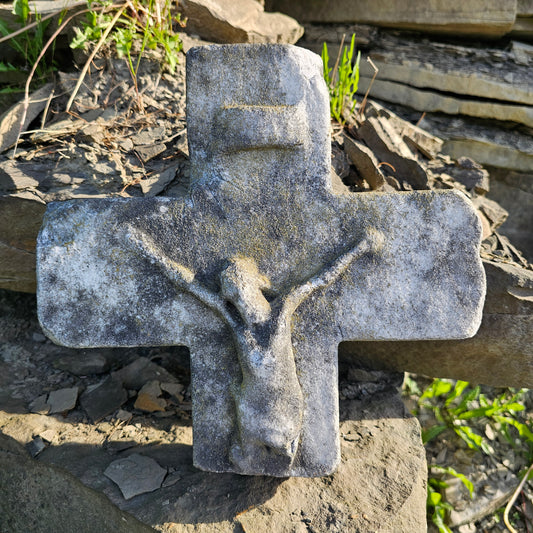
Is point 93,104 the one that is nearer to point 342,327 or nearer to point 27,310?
point 27,310

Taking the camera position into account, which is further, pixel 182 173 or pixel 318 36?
pixel 318 36

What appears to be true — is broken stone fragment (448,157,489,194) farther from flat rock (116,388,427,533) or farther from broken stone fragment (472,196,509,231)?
flat rock (116,388,427,533)

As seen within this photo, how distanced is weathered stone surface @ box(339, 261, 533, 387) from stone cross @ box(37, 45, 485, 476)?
551mm

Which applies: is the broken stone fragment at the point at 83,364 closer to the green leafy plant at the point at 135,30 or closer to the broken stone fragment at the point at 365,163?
the green leafy plant at the point at 135,30

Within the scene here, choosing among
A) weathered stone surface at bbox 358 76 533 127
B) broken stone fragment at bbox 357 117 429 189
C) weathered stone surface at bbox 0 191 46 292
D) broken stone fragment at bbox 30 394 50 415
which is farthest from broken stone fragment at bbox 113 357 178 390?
weathered stone surface at bbox 358 76 533 127

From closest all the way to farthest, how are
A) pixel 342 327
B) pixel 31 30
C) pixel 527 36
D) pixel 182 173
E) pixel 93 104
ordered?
pixel 342 327
pixel 182 173
pixel 93 104
pixel 31 30
pixel 527 36

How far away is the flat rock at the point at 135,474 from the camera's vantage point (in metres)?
2.07

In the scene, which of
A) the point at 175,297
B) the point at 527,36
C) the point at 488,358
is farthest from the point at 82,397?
the point at 527,36

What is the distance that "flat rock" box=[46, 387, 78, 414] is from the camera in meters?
2.48

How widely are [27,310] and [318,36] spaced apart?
2.93m

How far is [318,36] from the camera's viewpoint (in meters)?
4.09

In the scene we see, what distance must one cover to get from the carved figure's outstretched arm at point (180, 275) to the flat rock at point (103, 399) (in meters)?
0.91

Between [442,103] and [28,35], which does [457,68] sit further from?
[28,35]

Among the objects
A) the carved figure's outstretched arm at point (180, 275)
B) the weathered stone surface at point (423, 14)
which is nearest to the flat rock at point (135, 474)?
the carved figure's outstretched arm at point (180, 275)
